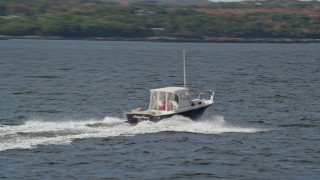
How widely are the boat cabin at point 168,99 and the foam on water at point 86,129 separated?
150 cm

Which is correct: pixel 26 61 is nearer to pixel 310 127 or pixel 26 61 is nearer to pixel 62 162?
pixel 310 127

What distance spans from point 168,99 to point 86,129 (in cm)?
847

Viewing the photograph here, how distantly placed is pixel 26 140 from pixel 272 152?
1833cm

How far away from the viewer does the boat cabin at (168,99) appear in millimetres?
66438

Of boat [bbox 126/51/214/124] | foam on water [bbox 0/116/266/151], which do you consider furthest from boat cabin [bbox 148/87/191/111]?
foam on water [bbox 0/116/266/151]

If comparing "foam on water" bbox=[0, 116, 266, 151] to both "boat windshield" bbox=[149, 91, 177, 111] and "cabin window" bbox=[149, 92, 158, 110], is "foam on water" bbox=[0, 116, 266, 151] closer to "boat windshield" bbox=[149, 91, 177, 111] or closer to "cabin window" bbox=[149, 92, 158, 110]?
"boat windshield" bbox=[149, 91, 177, 111]

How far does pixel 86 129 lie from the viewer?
204ft

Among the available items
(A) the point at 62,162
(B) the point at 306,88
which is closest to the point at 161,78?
(B) the point at 306,88

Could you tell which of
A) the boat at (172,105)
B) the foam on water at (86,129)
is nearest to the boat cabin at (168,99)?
the boat at (172,105)

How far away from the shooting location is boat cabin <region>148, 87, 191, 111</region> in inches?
2616

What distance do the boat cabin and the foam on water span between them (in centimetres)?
150

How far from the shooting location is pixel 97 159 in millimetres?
53312

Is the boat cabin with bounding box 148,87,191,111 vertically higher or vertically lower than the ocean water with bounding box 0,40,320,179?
higher

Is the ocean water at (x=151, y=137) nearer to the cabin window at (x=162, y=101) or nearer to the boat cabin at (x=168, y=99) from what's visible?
the boat cabin at (x=168, y=99)
